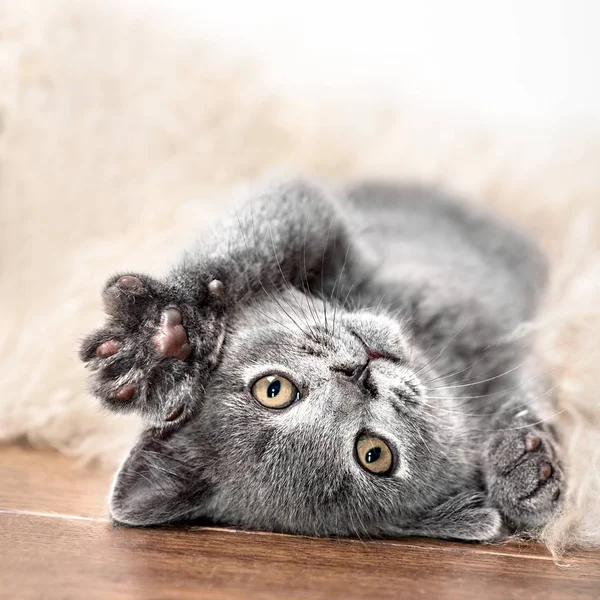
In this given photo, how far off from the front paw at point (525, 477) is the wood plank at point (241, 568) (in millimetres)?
153

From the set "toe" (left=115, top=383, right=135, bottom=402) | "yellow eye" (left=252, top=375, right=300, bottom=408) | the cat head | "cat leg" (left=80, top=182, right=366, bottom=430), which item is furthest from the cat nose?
"toe" (left=115, top=383, right=135, bottom=402)

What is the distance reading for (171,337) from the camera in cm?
131

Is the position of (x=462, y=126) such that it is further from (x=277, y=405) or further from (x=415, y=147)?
(x=277, y=405)

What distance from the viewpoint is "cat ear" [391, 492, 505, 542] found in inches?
53.7

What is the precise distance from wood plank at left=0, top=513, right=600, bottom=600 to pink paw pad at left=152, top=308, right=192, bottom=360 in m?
0.34

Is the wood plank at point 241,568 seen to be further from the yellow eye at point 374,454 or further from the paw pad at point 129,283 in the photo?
the paw pad at point 129,283

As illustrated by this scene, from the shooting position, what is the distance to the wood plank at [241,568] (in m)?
1.06

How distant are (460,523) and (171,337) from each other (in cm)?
67

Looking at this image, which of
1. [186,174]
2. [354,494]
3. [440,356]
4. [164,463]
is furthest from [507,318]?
[186,174]

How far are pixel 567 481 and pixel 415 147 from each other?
→ 160 cm

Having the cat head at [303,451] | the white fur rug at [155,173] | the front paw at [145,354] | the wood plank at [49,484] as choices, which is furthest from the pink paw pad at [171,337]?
the wood plank at [49,484]

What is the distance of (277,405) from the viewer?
1.36m

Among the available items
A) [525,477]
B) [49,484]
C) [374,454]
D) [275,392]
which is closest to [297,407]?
[275,392]

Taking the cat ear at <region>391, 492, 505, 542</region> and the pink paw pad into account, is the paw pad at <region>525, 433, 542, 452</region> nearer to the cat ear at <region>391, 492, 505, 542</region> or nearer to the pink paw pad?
the cat ear at <region>391, 492, 505, 542</region>
